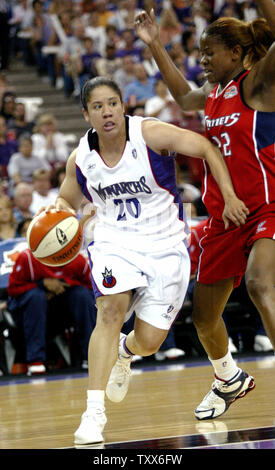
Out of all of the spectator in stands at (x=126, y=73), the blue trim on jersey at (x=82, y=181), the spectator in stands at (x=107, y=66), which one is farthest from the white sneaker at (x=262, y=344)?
the spectator in stands at (x=107, y=66)

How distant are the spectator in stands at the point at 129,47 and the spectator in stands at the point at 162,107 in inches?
102

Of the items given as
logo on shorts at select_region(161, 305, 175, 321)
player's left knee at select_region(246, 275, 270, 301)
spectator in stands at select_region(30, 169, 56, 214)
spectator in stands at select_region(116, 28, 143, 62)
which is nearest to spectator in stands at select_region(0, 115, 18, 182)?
spectator in stands at select_region(30, 169, 56, 214)

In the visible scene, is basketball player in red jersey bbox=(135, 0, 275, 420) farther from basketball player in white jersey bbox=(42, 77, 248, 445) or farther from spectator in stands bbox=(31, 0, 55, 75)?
spectator in stands bbox=(31, 0, 55, 75)

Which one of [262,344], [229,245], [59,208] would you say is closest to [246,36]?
[229,245]

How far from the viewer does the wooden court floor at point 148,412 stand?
4305 millimetres

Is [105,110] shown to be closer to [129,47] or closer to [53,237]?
[53,237]

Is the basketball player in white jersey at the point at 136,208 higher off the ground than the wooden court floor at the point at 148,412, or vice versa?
the basketball player in white jersey at the point at 136,208

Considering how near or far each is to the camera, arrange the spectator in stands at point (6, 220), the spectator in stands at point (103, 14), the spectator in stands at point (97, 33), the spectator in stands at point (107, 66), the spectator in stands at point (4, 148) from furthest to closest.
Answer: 1. the spectator in stands at point (103, 14)
2. the spectator in stands at point (97, 33)
3. the spectator in stands at point (107, 66)
4. the spectator in stands at point (4, 148)
5. the spectator in stands at point (6, 220)

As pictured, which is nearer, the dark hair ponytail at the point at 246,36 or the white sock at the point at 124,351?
the dark hair ponytail at the point at 246,36

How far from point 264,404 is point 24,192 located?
16.5 feet

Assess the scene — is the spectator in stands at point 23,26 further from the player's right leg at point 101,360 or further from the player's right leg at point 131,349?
the player's right leg at point 101,360

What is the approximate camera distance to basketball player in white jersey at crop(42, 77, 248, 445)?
459 centimetres

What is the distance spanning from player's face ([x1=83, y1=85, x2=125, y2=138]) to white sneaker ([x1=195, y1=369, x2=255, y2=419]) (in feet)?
5.32
